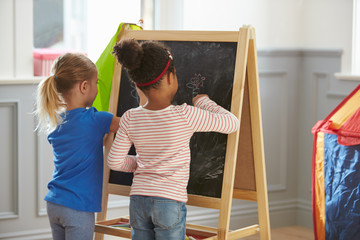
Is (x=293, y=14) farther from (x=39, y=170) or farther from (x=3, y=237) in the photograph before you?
(x=3, y=237)

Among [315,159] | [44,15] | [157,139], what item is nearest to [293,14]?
[315,159]

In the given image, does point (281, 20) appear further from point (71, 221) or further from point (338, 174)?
point (71, 221)

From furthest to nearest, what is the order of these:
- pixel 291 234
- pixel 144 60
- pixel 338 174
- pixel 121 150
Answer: pixel 291 234, pixel 338 174, pixel 121 150, pixel 144 60

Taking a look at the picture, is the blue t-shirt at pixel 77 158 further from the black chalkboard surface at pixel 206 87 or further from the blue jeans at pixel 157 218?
the black chalkboard surface at pixel 206 87

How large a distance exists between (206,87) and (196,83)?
0.05 meters

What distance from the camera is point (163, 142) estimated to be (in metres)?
2.04

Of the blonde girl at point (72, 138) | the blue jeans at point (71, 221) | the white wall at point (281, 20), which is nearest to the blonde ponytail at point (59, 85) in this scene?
the blonde girl at point (72, 138)

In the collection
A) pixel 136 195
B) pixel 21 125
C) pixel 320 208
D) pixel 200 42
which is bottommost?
pixel 320 208

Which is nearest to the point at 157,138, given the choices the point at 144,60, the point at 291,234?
the point at 144,60

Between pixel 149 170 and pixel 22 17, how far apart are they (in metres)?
1.50

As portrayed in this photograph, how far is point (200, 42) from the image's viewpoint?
7.93ft

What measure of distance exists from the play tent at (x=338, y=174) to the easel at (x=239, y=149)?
18.9 inches

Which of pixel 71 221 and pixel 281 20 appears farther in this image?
pixel 281 20

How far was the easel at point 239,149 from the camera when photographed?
89.9 inches
